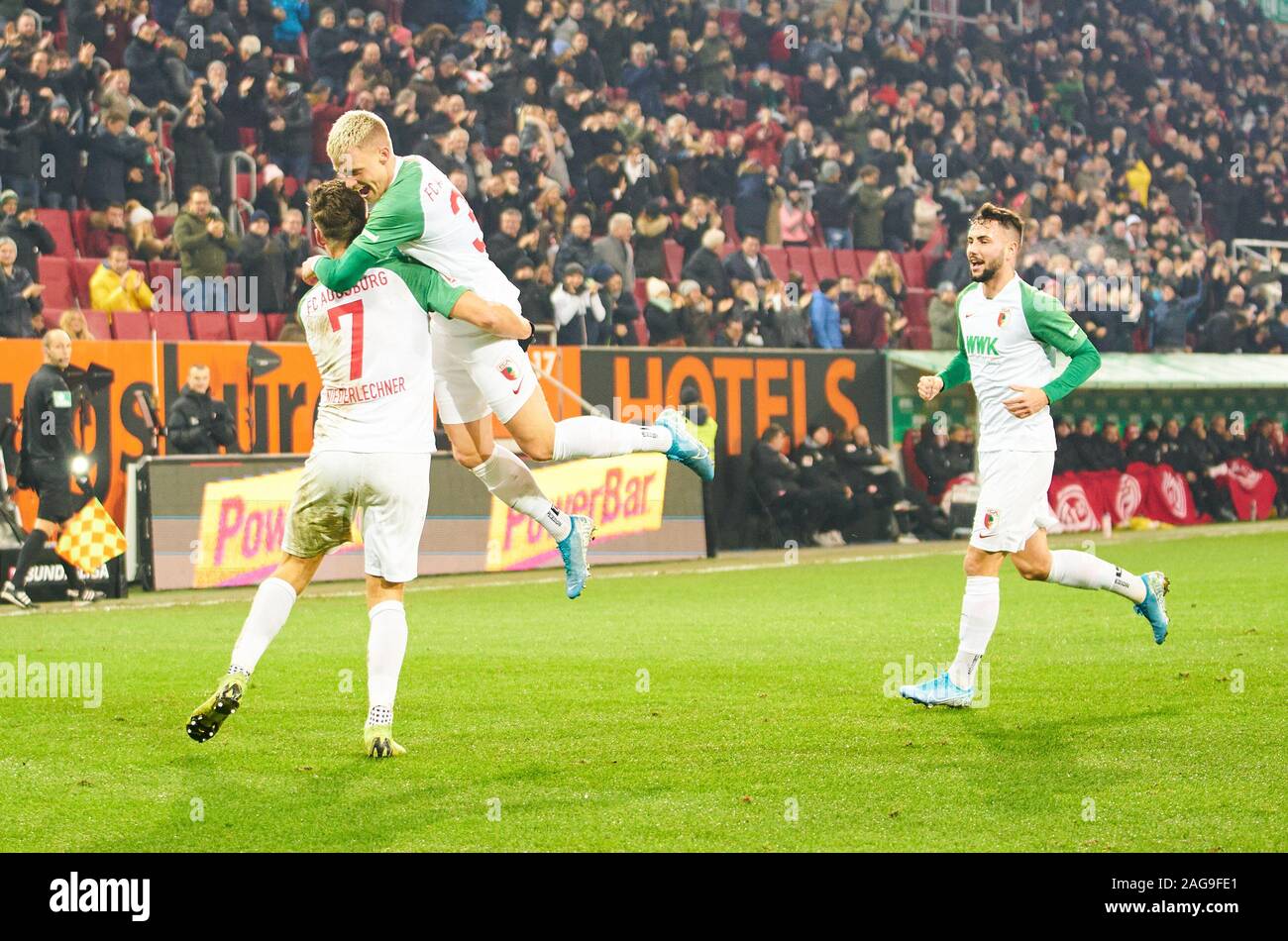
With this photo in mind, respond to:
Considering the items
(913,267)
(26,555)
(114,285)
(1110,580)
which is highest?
(913,267)

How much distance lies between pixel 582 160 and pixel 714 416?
3.98 m

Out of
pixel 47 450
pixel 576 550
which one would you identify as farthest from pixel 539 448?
pixel 47 450

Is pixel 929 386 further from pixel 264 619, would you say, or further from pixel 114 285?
pixel 114 285

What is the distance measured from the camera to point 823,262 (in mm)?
25141

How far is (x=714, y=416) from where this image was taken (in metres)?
21.2

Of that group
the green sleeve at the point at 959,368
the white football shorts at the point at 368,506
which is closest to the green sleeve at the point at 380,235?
the white football shorts at the point at 368,506

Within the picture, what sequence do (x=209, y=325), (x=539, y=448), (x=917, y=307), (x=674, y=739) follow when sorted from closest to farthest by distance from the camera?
(x=674, y=739)
(x=539, y=448)
(x=209, y=325)
(x=917, y=307)

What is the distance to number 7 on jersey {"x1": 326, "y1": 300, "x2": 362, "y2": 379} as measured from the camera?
23.5 feet

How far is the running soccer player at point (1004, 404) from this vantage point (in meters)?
8.48

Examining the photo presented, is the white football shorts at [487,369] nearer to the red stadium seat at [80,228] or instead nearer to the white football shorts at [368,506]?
the white football shorts at [368,506]

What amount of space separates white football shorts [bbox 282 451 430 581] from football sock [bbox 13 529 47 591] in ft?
28.3

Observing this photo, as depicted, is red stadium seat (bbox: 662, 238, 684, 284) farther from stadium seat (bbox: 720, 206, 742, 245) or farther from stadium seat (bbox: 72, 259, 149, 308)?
stadium seat (bbox: 72, 259, 149, 308)

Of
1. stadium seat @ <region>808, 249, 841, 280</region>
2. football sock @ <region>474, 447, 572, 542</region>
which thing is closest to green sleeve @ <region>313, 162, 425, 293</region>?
football sock @ <region>474, 447, 572, 542</region>

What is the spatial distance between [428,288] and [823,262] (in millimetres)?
18380
